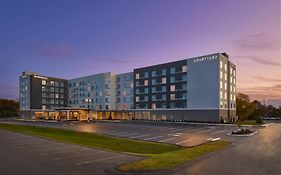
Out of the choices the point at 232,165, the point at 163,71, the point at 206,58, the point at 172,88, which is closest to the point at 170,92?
the point at 172,88

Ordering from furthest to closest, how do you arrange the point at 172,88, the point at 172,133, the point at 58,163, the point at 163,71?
the point at 163,71 < the point at 172,88 < the point at 172,133 < the point at 58,163

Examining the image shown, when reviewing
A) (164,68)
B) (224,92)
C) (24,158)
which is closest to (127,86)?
(164,68)

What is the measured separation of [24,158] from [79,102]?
109926 millimetres

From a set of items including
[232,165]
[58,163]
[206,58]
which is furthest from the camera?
[206,58]

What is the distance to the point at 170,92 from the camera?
88.5 metres

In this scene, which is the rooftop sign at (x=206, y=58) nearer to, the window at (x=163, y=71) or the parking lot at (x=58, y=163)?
the window at (x=163, y=71)

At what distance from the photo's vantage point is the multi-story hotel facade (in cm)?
7619

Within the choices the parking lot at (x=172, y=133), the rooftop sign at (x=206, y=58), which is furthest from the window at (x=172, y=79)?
the parking lot at (x=172, y=133)

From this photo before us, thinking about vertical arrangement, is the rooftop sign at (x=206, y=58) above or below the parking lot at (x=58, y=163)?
above

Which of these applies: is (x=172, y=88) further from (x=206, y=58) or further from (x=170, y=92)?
(x=206, y=58)

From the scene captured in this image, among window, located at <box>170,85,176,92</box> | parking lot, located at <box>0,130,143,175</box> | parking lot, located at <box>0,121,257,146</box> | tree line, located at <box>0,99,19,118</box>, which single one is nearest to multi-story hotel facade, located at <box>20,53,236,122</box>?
window, located at <box>170,85,176,92</box>

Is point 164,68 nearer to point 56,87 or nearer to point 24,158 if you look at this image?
point 56,87

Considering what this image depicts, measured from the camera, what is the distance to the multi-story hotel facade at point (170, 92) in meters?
76.2

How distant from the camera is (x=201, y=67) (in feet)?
259
